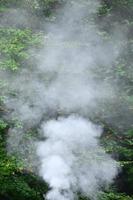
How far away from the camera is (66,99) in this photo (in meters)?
12.1

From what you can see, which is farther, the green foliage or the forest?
the green foliage

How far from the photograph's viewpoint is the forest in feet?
28.4

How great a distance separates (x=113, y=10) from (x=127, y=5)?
0.66 m

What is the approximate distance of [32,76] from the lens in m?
13.0

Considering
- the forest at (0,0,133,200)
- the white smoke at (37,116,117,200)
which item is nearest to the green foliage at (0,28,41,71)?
the forest at (0,0,133,200)

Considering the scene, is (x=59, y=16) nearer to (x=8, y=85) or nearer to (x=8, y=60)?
(x=8, y=60)

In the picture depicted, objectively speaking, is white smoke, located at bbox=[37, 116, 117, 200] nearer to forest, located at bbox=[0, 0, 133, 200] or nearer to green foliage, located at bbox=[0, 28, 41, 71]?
forest, located at bbox=[0, 0, 133, 200]

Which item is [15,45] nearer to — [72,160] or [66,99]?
[66,99]

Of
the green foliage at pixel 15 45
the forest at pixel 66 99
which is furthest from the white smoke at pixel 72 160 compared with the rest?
the green foliage at pixel 15 45

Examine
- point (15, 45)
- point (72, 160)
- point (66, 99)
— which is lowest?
point (72, 160)

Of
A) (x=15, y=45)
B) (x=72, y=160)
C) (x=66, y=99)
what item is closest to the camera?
(x=72, y=160)

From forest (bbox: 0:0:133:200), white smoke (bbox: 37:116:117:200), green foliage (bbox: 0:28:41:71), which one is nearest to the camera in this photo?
white smoke (bbox: 37:116:117:200)

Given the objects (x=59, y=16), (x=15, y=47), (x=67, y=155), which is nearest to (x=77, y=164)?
(x=67, y=155)

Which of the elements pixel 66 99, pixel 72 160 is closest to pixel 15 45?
pixel 66 99
